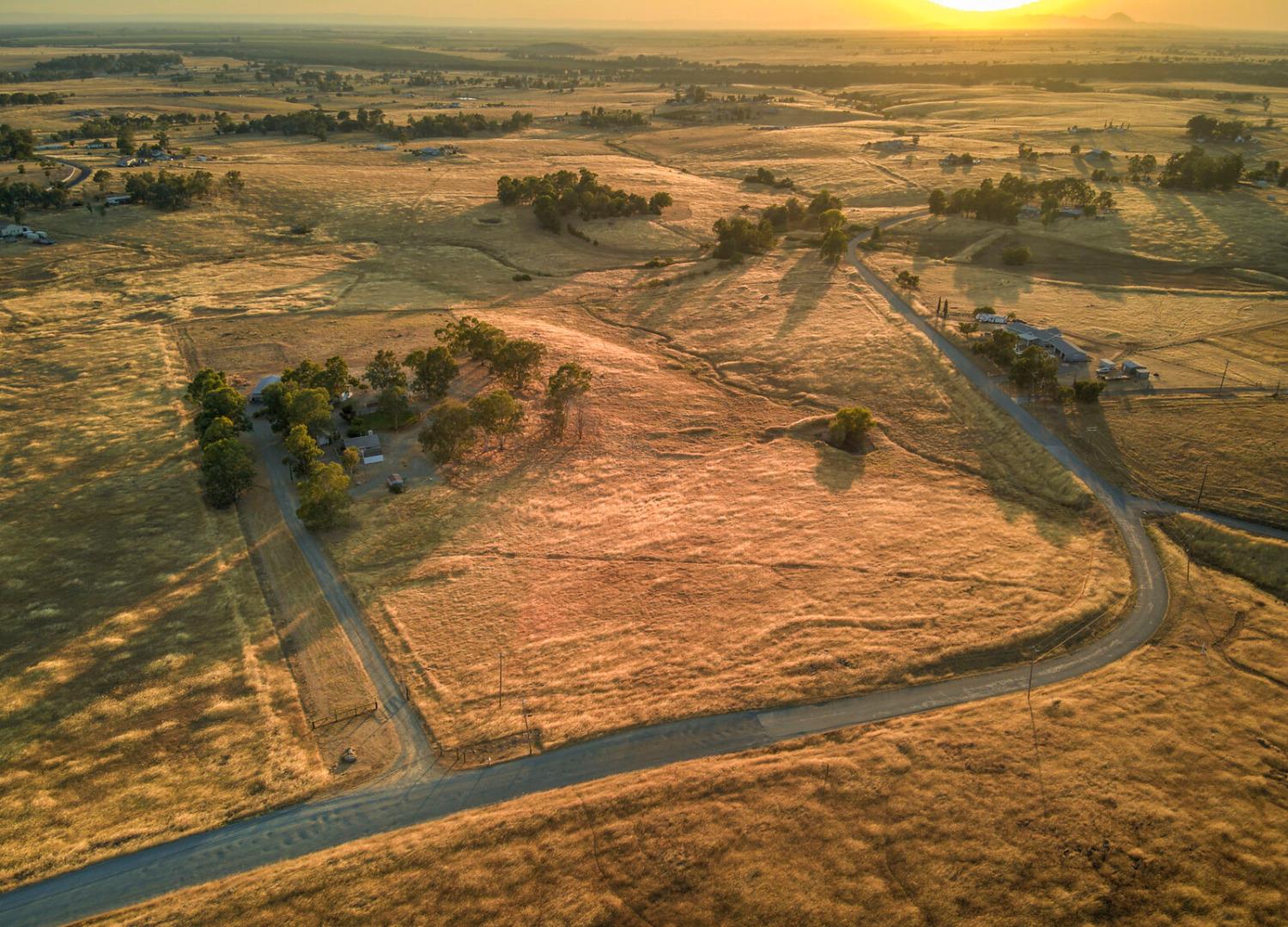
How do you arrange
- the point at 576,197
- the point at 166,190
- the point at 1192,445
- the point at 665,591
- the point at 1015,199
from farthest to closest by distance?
the point at 576,197, the point at 1015,199, the point at 166,190, the point at 1192,445, the point at 665,591

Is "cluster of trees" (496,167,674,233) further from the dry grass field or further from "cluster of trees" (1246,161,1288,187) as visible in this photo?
"cluster of trees" (1246,161,1288,187)

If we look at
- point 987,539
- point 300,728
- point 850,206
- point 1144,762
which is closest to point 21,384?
point 300,728

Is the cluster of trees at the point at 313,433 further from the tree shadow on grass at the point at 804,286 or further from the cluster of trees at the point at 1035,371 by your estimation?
the cluster of trees at the point at 1035,371

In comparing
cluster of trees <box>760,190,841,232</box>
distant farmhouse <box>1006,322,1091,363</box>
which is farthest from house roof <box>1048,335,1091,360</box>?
cluster of trees <box>760,190,841,232</box>

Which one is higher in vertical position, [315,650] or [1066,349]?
[1066,349]

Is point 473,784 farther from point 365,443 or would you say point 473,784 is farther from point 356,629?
point 365,443

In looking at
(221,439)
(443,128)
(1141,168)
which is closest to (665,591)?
(221,439)

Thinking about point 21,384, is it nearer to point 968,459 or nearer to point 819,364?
point 819,364

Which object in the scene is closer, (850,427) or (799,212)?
(850,427)
